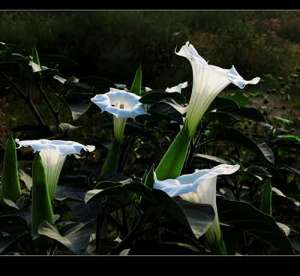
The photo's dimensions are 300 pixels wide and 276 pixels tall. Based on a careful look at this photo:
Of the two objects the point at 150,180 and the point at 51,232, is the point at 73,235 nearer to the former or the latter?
the point at 51,232

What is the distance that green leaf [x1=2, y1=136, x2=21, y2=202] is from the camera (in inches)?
43.5

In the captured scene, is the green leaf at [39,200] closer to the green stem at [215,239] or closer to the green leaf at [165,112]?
the green stem at [215,239]

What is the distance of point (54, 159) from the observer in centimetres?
109

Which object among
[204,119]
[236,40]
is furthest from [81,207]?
[236,40]

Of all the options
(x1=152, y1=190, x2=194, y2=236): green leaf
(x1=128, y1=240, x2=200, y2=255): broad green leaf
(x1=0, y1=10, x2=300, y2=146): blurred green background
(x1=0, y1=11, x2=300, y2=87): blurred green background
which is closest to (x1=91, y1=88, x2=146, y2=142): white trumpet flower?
(x1=128, y1=240, x2=200, y2=255): broad green leaf

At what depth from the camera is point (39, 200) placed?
0.97 metres

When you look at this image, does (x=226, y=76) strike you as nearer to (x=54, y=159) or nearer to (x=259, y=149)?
(x=259, y=149)

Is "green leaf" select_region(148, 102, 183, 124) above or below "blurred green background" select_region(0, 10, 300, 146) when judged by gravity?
above

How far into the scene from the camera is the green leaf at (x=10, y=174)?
1.10 metres

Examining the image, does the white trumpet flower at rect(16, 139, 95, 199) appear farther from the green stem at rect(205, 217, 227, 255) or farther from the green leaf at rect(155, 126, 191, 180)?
the green stem at rect(205, 217, 227, 255)

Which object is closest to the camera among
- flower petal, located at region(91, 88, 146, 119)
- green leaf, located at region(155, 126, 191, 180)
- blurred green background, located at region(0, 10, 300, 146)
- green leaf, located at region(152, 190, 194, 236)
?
green leaf, located at region(152, 190, 194, 236)

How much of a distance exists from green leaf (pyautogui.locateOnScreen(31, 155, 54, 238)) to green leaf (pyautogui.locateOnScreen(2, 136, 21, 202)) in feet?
0.46

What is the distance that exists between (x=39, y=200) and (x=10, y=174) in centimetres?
15

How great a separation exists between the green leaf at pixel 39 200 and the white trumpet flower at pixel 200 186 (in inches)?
7.0
